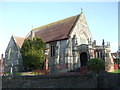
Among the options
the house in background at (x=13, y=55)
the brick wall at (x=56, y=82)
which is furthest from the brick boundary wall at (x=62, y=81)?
the house in background at (x=13, y=55)

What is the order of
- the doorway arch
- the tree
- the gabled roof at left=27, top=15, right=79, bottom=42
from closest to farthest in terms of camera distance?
the tree
the doorway arch
the gabled roof at left=27, top=15, right=79, bottom=42

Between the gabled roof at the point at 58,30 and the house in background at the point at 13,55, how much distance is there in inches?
224

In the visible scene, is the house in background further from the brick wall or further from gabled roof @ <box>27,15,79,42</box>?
the brick wall

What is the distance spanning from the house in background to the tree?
16.5 ft

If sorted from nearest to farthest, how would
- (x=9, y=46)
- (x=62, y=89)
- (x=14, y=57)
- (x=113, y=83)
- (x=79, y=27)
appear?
(x=62, y=89) → (x=113, y=83) → (x=79, y=27) → (x=14, y=57) → (x=9, y=46)

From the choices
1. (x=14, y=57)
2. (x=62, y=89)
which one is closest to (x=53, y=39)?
(x=14, y=57)

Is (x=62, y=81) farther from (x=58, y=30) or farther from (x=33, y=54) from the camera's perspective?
(x=58, y=30)

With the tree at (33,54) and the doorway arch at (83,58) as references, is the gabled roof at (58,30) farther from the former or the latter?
the doorway arch at (83,58)

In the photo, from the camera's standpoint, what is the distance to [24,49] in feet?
91.6

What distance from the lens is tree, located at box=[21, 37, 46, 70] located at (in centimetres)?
2664

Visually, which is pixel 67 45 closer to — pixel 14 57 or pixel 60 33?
pixel 60 33

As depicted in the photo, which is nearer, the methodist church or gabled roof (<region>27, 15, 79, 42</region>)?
the methodist church

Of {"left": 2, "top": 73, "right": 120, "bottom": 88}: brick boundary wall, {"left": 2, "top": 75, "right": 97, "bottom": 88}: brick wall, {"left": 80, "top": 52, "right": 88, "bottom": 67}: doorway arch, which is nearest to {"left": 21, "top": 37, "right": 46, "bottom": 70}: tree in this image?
{"left": 80, "top": 52, "right": 88, "bottom": 67}: doorway arch

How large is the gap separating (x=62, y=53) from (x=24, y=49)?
7.35 m
